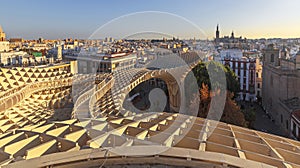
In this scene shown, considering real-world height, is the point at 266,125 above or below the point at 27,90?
below

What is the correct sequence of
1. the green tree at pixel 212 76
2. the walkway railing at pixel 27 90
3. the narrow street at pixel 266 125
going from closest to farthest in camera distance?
the walkway railing at pixel 27 90 → the narrow street at pixel 266 125 → the green tree at pixel 212 76

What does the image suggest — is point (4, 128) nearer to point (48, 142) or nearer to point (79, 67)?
point (48, 142)

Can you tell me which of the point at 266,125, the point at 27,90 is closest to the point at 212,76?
the point at 266,125

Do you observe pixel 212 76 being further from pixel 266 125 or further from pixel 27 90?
pixel 27 90

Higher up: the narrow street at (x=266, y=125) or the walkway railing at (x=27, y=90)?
the walkway railing at (x=27, y=90)

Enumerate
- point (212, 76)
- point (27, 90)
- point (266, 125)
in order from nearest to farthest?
point (27, 90), point (266, 125), point (212, 76)

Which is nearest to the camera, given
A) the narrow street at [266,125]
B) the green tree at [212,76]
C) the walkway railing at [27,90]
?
the walkway railing at [27,90]

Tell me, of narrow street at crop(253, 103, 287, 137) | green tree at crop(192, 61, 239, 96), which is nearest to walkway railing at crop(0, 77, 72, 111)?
green tree at crop(192, 61, 239, 96)

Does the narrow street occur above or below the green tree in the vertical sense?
below

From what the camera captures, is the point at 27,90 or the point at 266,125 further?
the point at 266,125

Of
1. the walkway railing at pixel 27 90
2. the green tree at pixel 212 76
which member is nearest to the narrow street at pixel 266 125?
the green tree at pixel 212 76

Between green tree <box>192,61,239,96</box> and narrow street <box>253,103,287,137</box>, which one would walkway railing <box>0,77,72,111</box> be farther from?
narrow street <box>253,103,287,137</box>

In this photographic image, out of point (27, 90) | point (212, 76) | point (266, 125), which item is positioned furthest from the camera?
point (212, 76)

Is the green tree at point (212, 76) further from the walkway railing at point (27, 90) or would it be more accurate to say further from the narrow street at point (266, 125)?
the walkway railing at point (27, 90)
